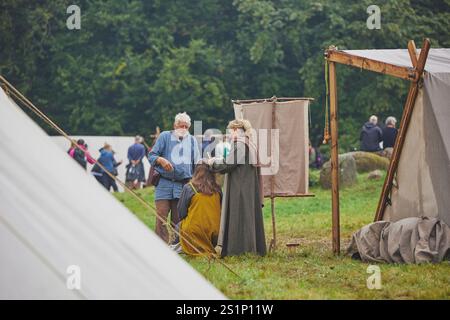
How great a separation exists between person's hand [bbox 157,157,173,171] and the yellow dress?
1.10ft

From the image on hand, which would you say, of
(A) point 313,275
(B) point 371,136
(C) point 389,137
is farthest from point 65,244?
(B) point 371,136

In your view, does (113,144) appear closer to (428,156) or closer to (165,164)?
(165,164)

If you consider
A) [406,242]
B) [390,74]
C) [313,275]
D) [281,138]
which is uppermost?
[390,74]

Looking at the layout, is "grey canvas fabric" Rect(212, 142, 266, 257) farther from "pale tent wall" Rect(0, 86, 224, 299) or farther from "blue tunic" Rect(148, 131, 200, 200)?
"pale tent wall" Rect(0, 86, 224, 299)

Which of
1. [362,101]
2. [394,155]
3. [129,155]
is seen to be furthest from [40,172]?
[362,101]

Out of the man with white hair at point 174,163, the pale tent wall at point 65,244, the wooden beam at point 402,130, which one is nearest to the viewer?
the pale tent wall at point 65,244

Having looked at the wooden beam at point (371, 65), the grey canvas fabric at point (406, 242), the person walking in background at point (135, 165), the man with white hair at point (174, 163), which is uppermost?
the wooden beam at point (371, 65)

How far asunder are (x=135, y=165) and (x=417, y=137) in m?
14.9

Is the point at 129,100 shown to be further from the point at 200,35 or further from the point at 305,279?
the point at 305,279

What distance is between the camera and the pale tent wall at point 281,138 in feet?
38.0

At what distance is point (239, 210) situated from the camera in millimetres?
A: 10391

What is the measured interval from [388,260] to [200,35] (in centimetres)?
2858

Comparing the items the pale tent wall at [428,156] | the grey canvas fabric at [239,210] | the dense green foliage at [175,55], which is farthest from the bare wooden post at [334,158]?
the dense green foliage at [175,55]

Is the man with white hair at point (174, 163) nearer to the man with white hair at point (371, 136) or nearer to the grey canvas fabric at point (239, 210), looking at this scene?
the grey canvas fabric at point (239, 210)
